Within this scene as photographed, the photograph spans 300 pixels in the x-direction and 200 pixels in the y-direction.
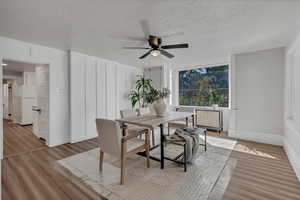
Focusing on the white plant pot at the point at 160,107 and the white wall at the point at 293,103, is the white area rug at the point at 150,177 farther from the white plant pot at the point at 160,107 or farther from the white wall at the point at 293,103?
the white wall at the point at 293,103

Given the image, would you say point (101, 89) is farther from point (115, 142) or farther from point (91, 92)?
point (115, 142)

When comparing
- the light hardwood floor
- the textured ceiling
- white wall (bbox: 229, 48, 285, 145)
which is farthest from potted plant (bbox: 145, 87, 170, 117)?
white wall (bbox: 229, 48, 285, 145)

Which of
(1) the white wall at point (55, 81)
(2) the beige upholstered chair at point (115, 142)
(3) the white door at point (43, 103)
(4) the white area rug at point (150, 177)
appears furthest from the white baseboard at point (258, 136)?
(3) the white door at point (43, 103)

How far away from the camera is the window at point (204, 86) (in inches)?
200

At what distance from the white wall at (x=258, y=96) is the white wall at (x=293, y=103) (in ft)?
0.89

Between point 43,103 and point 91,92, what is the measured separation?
4.01ft

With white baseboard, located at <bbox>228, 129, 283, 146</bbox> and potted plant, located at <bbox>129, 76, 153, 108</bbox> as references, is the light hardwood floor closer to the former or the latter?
white baseboard, located at <bbox>228, 129, 283, 146</bbox>

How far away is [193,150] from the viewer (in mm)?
2645

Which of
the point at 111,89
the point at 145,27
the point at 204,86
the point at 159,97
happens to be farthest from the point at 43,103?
the point at 204,86

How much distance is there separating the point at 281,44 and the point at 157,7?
3173 millimetres

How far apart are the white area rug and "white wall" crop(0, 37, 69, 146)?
41.9 inches

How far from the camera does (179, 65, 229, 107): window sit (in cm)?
507

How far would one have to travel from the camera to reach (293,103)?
117 inches

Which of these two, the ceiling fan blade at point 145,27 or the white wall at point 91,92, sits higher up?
the ceiling fan blade at point 145,27
